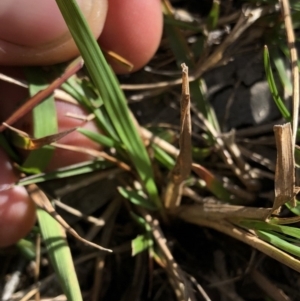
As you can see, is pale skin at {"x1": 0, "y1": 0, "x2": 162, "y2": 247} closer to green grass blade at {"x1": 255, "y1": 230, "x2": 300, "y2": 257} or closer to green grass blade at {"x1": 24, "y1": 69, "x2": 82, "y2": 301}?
green grass blade at {"x1": 24, "y1": 69, "x2": 82, "y2": 301}

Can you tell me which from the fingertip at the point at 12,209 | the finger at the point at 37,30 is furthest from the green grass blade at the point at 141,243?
the finger at the point at 37,30

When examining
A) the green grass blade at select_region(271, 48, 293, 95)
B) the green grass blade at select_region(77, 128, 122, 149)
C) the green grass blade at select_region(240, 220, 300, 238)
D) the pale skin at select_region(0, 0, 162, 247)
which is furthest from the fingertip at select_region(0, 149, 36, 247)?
the green grass blade at select_region(271, 48, 293, 95)

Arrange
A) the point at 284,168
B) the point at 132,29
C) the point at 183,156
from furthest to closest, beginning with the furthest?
1. the point at 132,29
2. the point at 183,156
3. the point at 284,168

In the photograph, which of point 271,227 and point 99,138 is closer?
point 271,227

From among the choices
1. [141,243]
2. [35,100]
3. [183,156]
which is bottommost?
[141,243]

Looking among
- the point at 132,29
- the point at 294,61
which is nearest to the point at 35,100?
the point at 132,29

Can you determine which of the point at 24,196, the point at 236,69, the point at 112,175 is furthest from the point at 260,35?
the point at 24,196

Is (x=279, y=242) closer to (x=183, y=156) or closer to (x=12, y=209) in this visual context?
(x=183, y=156)
